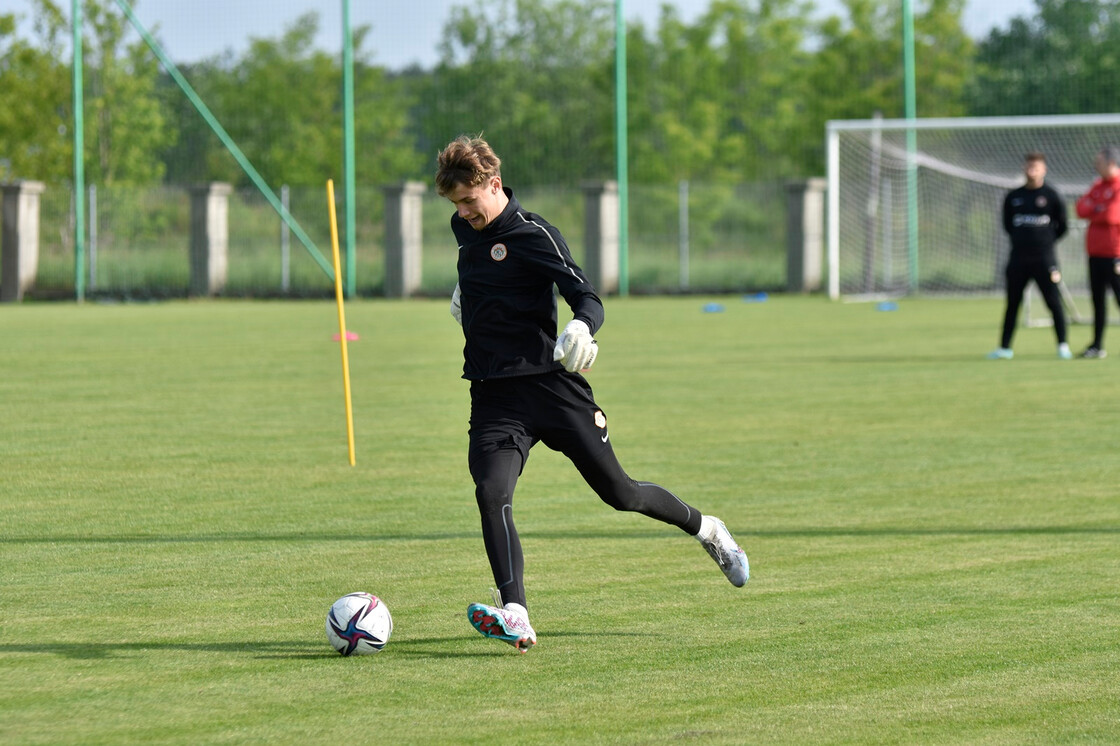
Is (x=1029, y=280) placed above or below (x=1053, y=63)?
below

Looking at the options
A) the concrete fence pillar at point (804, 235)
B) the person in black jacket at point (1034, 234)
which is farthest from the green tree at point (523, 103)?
the person in black jacket at point (1034, 234)

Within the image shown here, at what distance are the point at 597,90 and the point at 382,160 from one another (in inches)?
217

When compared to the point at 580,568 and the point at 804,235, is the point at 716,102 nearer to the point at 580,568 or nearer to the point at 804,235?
the point at 804,235

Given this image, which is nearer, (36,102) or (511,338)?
(511,338)

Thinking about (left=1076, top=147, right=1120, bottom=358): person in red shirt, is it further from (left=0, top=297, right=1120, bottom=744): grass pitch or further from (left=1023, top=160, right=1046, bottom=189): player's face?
(left=0, top=297, right=1120, bottom=744): grass pitch

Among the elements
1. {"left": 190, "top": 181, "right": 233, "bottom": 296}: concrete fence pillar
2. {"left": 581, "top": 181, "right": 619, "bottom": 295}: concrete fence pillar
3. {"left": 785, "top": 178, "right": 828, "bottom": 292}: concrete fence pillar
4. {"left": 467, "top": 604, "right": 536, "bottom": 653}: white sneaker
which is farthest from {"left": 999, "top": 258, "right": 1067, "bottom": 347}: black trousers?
{"left": 190, "top": 181, "right": 233, "bottom": 296}: concrete fence pillar

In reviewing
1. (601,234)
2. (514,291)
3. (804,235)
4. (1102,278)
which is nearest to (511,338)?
(514,291)

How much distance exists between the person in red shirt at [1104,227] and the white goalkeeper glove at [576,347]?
13404 millimetres

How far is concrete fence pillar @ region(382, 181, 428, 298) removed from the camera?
35.3m

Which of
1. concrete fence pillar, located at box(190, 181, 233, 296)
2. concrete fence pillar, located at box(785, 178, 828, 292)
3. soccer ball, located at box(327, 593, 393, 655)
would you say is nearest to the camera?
soccer ball, located at box(327, 593, 393, 655)

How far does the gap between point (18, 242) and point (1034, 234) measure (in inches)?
911

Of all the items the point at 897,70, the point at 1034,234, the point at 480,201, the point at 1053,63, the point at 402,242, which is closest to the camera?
the point at 480,201

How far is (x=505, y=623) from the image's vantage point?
5.79 m

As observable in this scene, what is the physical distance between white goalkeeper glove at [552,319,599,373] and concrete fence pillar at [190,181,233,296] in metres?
30.4
